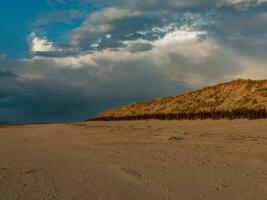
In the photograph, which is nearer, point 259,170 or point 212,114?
point 259,170

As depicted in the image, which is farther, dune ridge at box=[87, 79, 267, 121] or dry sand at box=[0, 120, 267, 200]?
dune ridge at box=[87, 79, 267, 121]

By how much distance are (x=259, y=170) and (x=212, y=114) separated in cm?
1569

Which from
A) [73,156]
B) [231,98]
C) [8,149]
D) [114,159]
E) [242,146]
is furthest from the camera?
[231,98]

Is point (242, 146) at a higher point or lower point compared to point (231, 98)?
lower

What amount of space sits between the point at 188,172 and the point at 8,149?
6.36 m

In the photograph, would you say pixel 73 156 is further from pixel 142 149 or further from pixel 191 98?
pixel 191 98

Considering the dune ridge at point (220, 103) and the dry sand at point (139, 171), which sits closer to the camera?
the dry sand at point (139, 171)

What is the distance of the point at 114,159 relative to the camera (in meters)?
10.2

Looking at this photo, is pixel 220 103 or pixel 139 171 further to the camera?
pixel 220 103

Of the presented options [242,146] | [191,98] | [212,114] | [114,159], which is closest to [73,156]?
[114,159]

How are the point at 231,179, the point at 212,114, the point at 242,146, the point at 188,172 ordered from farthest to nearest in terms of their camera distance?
the point at 212,114 → the point at 242,146 → the point at 188,172 → the point at 231,179

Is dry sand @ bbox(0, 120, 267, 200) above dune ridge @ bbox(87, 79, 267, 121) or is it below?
below

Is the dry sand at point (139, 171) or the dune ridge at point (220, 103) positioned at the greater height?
the dune ridge at point (220, 103)

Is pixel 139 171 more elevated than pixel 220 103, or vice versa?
pixel 220 103
